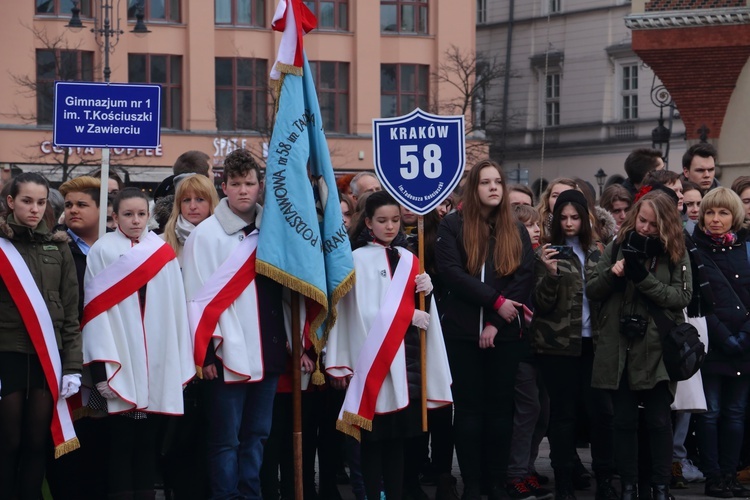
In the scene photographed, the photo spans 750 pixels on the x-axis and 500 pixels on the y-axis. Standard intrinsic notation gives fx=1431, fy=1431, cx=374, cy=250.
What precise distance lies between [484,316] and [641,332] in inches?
38.8

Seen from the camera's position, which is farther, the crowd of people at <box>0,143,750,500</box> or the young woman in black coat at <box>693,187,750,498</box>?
the young woman in black coat at <box>693,187,750,498</box>

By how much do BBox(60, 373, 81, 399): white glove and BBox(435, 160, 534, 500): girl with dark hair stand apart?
259 centimetres

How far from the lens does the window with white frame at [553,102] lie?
57438 millimetres

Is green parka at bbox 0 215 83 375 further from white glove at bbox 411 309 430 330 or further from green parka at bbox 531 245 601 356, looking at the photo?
green parka at bbox 531 245 601 356

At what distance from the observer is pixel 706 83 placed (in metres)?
24.3

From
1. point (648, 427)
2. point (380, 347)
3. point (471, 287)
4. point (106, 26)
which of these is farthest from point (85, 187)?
point (106, 26)

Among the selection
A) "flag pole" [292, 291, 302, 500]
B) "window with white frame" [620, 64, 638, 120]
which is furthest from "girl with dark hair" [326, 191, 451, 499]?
"window with white frame" [620, 64, 638, 120]

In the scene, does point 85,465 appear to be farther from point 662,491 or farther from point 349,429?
point 662,491

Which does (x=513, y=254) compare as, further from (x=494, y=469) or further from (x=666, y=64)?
(x=666, y=64)

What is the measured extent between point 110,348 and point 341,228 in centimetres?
160

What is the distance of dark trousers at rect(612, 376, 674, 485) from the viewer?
29.6ft

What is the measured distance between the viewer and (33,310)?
759 cm

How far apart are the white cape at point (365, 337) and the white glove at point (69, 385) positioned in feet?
5.14

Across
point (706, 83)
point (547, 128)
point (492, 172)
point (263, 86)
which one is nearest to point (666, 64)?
point (706, 83)
